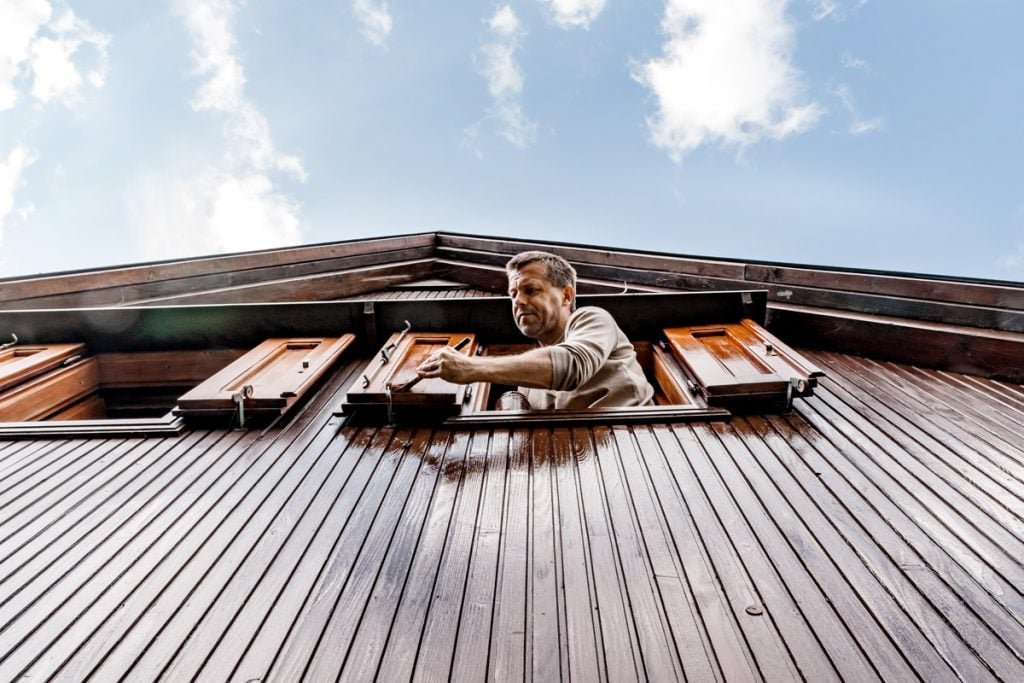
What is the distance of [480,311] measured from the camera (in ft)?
11.8

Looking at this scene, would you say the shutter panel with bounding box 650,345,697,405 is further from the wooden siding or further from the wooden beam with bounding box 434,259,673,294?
the wooden beam with bounding box 434,259,673,294

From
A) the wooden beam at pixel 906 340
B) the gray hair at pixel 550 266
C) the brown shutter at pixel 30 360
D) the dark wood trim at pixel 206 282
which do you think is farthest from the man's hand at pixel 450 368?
the dark wood trim at pixel 206 282

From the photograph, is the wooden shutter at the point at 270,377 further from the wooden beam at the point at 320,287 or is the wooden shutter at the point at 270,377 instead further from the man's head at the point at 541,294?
the wooden beam at the point at 320,287

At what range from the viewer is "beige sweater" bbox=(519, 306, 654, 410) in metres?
2.34

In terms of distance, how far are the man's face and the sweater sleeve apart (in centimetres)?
17

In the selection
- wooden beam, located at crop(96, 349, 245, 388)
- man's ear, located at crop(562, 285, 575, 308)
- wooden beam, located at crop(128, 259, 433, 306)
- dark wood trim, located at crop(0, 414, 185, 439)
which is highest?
wooden beam, located at crop(128, 259, 433, 306)

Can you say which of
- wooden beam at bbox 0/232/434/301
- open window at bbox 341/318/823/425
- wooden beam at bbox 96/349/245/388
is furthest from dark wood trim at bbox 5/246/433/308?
open window at bbox 341/318/823/425

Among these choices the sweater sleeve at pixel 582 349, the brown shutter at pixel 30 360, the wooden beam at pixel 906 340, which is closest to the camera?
the sweater sleeve at pixel 582 349

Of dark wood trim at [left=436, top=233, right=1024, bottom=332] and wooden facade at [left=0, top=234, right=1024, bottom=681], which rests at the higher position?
dark wood trim at [left=436, top=233, right=1024, bottom=332]

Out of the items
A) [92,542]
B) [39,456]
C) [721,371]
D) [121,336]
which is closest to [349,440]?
[92,542]

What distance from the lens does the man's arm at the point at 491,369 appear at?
215cm

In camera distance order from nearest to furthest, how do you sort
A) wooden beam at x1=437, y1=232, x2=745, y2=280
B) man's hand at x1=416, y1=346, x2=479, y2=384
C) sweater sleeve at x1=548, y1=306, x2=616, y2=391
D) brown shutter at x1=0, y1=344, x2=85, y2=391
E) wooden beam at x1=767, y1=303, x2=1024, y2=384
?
man's hand at x1=416, y1=346, x2=479, y2=384, sweater sleeve at x1=548, y1=306, x2=616, y2=391, wooden beam at x1=767, y1=303, x2=1024, y2=384, brown shutter at x1=0, y1=344, x2=85, y2=391, wooden beam at x1=437, y1=232, x2=745, y2=280

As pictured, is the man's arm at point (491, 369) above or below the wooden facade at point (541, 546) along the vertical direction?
above

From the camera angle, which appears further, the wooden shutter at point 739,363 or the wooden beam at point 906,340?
the wooden beam at point 906,340
